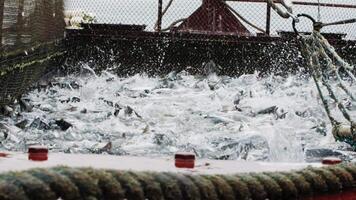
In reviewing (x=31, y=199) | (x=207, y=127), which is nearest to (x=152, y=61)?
(x=207, y=127)

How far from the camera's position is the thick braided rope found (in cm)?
132

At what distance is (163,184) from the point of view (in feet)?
5.09

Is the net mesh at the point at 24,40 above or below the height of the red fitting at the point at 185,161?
above

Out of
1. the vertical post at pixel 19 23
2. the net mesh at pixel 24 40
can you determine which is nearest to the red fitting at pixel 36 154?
the net mesh at pixel 24 40

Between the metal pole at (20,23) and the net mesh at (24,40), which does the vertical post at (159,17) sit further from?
the metal pole at (20,23)

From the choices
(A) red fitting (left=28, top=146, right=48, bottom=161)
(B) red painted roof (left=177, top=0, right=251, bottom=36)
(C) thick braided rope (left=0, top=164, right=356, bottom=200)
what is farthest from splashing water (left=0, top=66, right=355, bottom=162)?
(C) thick braided rope (left=0, top=164, right=356, bottom=200)

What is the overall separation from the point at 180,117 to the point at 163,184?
7.32 meters

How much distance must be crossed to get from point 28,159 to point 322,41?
3.36m

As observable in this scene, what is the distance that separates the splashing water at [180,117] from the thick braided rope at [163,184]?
405 cm

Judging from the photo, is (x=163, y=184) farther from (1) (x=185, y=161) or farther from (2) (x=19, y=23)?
(2) (x=19, y=23)

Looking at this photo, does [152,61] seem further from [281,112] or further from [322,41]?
[322,41]

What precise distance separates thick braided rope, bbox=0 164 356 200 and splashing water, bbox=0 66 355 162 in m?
4.05

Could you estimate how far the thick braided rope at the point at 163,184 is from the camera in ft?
4.33

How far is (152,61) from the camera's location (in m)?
11.8
